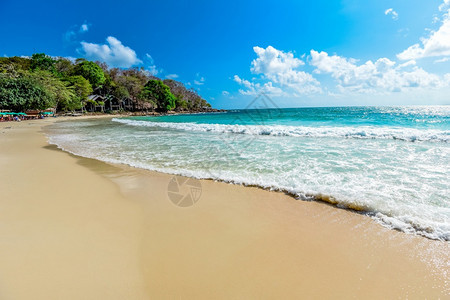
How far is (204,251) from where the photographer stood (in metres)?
2.33

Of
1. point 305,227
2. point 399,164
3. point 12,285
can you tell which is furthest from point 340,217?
point 399,164

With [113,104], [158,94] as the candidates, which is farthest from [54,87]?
[158,94]

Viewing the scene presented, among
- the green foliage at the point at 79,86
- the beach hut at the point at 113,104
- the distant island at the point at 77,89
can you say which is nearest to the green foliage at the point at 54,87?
the distant island at the point at 77,89

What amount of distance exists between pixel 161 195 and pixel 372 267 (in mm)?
3417

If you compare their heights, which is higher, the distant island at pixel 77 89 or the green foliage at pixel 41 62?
the green foliage at pixel 41 62

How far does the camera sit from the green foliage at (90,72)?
170 ft

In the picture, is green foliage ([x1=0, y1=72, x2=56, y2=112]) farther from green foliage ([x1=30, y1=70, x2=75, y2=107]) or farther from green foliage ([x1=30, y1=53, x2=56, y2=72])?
green foliage ([x1=30, y1=53, x2=56, y2=72])

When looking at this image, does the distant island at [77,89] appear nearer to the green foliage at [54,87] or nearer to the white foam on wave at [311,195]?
the green foliage at [54,87]

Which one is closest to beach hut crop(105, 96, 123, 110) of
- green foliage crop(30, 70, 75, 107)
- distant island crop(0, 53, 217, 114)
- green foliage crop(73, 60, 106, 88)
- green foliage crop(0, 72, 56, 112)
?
distant island crop(0, 53, 217, 114)

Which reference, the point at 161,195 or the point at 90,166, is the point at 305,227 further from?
the point at 90,166

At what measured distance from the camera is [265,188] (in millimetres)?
4184

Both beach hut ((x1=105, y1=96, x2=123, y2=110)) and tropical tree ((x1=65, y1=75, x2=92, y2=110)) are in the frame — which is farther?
beach hut ((x1=105, y1=96, x2=123, y2=110))

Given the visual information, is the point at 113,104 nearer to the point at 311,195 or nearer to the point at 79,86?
the point at 79,86

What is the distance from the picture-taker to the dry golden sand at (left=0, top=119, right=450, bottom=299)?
1.82 m
